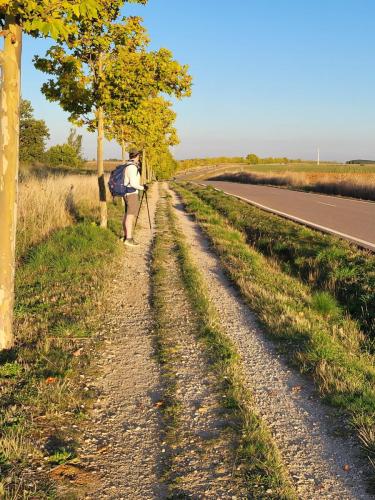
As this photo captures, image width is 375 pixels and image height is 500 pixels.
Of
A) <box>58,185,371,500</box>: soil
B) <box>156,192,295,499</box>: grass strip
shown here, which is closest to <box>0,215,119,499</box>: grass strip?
<box>58,185,371,500</box>: soil

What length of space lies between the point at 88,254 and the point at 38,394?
5.34 meters

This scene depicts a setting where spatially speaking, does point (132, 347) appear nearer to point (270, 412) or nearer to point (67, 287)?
point (270, 412)

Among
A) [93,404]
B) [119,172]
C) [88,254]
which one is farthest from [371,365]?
[119,172]

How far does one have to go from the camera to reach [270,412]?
11.8 ft

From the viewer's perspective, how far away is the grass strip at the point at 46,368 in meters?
2.86

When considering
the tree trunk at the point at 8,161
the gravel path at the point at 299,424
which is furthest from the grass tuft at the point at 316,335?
the tree trunk at the point at 8,161

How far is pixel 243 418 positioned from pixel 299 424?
1.50 feet

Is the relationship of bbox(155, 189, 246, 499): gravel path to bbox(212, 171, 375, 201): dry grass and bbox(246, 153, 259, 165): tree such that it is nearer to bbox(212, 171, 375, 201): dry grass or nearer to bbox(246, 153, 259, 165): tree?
bbox(212, 171, 375, 201): dry grass

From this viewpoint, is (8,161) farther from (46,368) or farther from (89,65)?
(89,65)

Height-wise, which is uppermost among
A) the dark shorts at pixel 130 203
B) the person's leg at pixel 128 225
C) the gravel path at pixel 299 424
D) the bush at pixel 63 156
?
the bush at pixel 63 156

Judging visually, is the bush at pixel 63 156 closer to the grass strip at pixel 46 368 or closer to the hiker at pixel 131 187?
the hiker at pixel 131 187

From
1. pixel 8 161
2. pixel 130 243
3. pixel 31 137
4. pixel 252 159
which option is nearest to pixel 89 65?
pixel 130 243

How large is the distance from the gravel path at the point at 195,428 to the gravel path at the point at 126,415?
15cm

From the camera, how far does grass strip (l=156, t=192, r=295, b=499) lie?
2.70 metres
